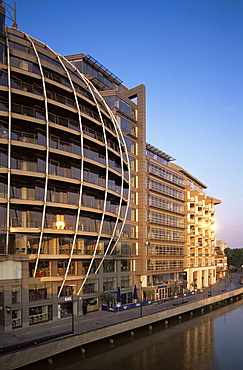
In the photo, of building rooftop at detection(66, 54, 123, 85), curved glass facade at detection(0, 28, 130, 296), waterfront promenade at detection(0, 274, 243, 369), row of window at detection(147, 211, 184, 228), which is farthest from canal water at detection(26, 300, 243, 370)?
building rooftop at detection(66, 54, 123, 85)

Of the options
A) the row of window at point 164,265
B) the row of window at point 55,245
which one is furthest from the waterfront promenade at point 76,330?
the row of window at point 164,265

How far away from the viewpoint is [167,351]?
39094 millimetres

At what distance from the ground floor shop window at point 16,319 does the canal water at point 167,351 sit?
7.20m

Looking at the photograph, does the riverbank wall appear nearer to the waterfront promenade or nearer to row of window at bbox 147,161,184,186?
the waterfront promenade

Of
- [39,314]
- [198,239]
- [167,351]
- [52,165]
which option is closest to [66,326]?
[39,314]

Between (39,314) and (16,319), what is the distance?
342 cm

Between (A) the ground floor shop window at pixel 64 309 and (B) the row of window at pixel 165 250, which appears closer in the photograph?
(A) the ground floor shop window at pixel 64 309

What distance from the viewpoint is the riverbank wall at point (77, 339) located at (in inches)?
1194

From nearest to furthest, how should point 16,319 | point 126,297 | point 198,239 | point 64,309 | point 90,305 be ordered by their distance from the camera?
point 16,319 < point 64,309 < point 90,305 < point 126,297 < point 198,239

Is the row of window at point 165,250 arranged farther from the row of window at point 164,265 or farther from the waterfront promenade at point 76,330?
the waterfront promenade at point 76,330

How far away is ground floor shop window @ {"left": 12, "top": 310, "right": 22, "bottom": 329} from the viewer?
3912cm

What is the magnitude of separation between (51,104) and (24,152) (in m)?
6.74

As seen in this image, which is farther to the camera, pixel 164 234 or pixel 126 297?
pixel 164 234

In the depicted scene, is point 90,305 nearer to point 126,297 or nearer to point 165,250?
point 126,297
